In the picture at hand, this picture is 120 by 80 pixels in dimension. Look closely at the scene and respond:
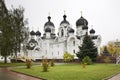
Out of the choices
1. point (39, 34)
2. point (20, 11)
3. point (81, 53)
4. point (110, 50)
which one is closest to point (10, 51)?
point (20, 11)

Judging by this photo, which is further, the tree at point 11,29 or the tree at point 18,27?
the tree at point 18,27

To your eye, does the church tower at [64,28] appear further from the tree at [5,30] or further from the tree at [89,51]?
the tree at [5,30]

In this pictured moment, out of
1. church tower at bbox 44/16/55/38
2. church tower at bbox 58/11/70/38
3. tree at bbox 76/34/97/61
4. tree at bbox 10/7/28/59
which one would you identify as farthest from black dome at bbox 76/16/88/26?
tree at bbox 10/7/28/59

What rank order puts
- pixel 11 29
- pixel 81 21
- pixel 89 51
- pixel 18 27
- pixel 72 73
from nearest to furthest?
1. pixel 72 73
2. pixel 11 29
3. pixel 18 27
4. pixel 89 51
5. pixel 81 21

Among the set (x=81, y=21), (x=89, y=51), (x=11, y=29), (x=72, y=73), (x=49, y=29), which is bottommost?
(x=72, y=73)

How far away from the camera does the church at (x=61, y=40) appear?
74144mm

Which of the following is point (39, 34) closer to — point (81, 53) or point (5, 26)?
point (81, 53)

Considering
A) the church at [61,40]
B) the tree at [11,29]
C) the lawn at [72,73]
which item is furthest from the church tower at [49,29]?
the lawn at [72,73]

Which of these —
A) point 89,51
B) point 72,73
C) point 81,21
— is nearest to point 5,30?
point 89,51

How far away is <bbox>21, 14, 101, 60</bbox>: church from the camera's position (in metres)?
74.1

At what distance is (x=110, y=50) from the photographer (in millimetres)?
95000

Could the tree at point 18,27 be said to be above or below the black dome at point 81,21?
Result: below

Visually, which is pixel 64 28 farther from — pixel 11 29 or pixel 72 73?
pixel 72 73

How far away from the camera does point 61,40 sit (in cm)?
7975
